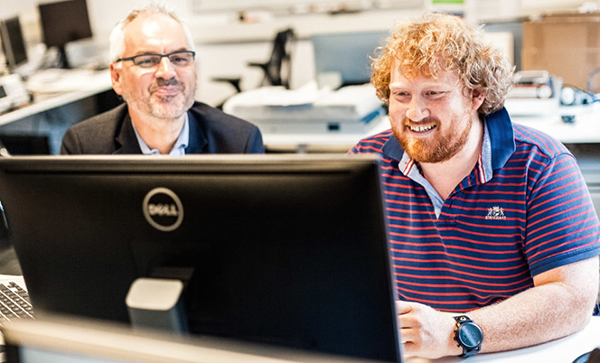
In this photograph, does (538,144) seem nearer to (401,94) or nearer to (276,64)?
(401,94)

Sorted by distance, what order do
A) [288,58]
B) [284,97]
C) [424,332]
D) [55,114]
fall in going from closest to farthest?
[424,332] → [55,114] → [284,97] → [288,58]

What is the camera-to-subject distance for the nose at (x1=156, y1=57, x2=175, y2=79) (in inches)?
73.0

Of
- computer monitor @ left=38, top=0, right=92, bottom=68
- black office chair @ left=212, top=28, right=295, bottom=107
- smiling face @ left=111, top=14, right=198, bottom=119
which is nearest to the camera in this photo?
smiling face @ left=111, top=14, right=198, bottom=119

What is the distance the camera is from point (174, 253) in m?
0.79

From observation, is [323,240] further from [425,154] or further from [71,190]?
[425,154]

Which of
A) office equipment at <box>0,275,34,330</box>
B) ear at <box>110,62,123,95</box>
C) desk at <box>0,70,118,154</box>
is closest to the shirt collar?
ear at <box>110,62,123,95</box>

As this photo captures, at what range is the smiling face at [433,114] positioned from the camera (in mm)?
1312

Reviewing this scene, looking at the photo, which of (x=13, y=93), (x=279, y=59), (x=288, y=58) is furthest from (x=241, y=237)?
(x=288, y=58)

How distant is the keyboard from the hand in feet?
2.46

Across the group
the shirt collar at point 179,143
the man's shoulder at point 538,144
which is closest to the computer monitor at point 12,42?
the shirt collar at point 179,143

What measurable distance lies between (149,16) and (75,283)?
46.4 inches

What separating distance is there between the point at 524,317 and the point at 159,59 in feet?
4.19

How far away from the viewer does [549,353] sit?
1094mm

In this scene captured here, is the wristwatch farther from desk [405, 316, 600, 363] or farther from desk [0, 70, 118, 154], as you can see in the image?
desk [0, 70, 118, 154]
